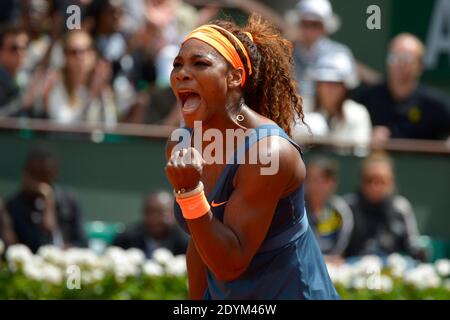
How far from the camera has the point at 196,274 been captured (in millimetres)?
4371

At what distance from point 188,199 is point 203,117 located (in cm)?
33

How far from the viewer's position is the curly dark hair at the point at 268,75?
418 centimetres

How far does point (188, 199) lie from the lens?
12.5ft

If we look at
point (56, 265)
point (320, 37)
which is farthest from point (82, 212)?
point (320, 37)

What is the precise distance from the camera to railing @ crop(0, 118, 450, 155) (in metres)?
8.80

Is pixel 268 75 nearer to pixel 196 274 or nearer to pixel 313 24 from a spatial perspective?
pixel 196 274

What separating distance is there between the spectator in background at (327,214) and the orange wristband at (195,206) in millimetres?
4357

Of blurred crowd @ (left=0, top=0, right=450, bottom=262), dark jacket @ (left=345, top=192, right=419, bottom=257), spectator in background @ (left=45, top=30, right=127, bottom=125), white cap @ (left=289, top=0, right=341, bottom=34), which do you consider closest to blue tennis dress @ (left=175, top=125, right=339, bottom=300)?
blurred crowd @ (left=0, top=0, right=450, bottom=262)

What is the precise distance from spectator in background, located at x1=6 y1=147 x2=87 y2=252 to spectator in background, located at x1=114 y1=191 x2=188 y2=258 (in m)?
0.36

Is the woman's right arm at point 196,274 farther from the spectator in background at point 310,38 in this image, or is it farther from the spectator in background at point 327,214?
the spectator in background at point 310,38

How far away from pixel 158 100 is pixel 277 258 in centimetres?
514

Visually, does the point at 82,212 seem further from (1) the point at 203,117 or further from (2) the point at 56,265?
(1) the point at 203,117

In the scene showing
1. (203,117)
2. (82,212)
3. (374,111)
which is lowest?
(82,212)

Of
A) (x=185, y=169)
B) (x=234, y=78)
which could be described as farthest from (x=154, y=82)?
(x=185, y=169)
